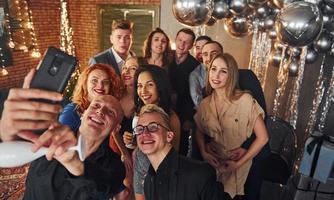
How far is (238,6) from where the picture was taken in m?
2.39

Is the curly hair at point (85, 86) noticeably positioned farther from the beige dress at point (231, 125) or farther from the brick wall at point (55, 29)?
the brick wall at point (55, 29)

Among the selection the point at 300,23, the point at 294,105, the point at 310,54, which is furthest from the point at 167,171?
the point at 294,105

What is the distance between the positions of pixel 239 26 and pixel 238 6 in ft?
1.38

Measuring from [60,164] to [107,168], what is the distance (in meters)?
0.21

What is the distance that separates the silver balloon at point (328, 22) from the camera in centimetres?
209

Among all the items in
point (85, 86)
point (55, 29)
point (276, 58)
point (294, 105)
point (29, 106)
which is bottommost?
point (294, 105)

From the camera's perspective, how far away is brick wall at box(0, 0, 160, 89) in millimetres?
5012

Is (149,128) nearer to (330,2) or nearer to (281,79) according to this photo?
(330,2)

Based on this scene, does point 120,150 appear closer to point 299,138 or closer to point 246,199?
point 246,199

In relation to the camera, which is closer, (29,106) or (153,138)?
(29,106)

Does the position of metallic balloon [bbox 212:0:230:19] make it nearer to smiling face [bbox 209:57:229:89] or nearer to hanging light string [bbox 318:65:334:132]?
smiling face [bbox 209:57:229:89]

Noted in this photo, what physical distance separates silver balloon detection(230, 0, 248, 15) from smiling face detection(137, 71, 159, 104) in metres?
1.10

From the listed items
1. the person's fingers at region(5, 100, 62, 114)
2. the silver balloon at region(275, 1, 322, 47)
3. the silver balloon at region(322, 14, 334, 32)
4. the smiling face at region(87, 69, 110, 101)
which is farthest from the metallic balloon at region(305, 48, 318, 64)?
the person's fingers at region(5, 100, 62, 114)

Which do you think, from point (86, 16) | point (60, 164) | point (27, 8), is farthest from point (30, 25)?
point (60, 164)
